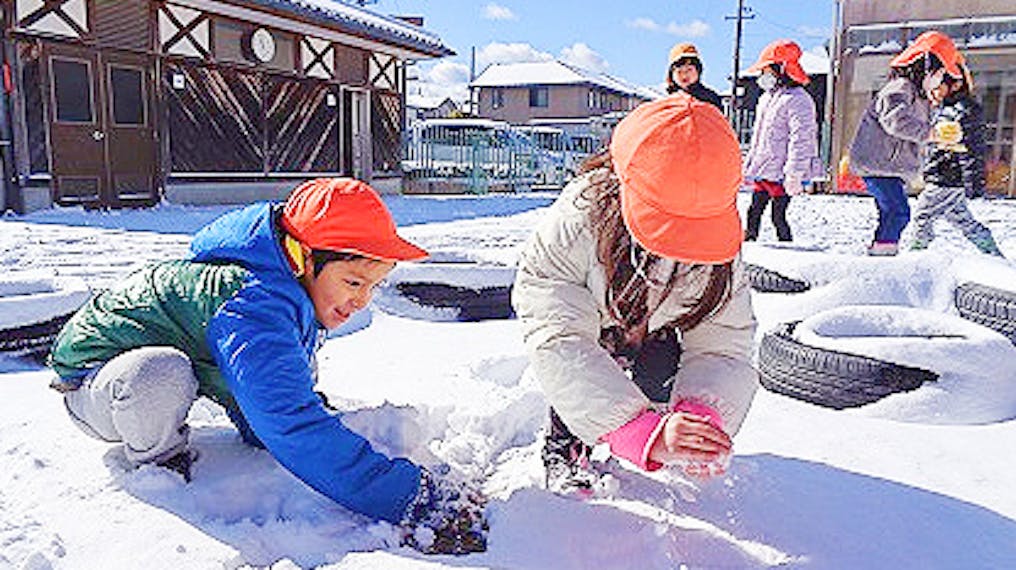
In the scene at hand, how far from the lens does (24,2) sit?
782 cm

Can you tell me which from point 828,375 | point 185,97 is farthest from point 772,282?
point 185,97

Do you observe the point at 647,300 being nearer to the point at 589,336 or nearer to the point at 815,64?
the point at 589,336

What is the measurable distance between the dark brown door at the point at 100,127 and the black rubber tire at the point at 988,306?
852 cm

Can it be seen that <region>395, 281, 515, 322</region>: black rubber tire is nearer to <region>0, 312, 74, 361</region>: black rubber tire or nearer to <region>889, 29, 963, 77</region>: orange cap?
<region>0, 312, 74, 361</region>: black rubber tire

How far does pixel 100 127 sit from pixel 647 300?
29.1ft

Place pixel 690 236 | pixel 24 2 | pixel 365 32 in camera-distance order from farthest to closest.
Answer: pixel 365 32 < pixel 24 2 < pixel 690 236

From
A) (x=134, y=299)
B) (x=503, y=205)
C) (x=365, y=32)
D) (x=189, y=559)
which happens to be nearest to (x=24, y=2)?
(x=365, y=32)

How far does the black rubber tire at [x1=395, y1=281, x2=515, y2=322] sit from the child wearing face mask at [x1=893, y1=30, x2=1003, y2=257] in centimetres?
273

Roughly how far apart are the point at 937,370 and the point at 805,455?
554mm

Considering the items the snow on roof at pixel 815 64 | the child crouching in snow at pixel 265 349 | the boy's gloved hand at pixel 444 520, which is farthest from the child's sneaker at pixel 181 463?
the snow on roof at pixel 815 64

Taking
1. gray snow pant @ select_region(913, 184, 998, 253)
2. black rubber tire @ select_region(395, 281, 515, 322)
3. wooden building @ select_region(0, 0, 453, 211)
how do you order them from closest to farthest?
black rubber tire @ select_region(395, 281, 515, 322), gray snow pant @ select_region(913, 184, 998, 253), wooden building @ select_region(0, 0, 453, 211)

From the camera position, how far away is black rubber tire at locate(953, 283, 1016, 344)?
268cm

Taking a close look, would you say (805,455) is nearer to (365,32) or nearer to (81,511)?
(81,511)

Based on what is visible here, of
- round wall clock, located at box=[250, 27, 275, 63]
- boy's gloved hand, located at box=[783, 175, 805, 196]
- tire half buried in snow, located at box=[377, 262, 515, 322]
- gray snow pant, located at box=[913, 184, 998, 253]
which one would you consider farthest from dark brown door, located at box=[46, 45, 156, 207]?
gray snow pant, located at box=[913, 184, 998, 253]
